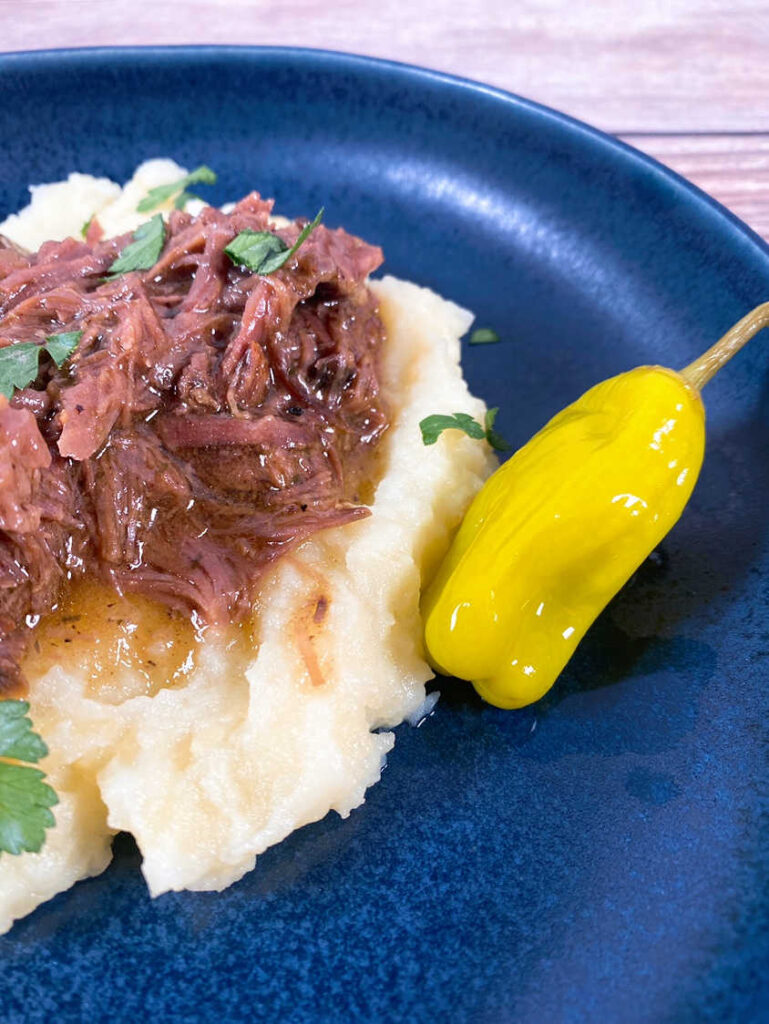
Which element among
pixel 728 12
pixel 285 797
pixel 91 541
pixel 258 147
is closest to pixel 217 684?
pixel 285 797

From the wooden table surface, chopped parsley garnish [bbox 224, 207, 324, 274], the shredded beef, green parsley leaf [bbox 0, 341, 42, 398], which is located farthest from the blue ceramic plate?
the wooden table surface

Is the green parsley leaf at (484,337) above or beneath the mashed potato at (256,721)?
above

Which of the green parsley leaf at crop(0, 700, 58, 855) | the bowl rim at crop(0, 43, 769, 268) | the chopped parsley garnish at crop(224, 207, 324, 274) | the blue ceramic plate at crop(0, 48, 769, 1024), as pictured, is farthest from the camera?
the bowl rim at crop(0, 43, 769, 268)

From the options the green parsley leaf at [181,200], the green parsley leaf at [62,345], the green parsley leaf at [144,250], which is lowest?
the green parsley leaf at [181,200]

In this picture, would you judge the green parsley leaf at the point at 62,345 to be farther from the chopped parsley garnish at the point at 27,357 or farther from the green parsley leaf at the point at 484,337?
the green parsley leaf at the point at 484,337

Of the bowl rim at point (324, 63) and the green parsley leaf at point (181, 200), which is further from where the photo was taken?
the bowl rim at point (324, 63)

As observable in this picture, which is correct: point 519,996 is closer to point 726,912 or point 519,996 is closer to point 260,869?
point 726,912

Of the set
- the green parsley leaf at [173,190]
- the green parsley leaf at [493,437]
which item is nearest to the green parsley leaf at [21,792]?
the green parsley leaf at [493,437]

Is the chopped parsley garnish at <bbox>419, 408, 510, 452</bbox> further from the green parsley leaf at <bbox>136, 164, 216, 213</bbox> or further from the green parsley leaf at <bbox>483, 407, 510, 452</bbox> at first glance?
the green parsley leaf at <bbox>136, 164, 216, 213</bbox>
